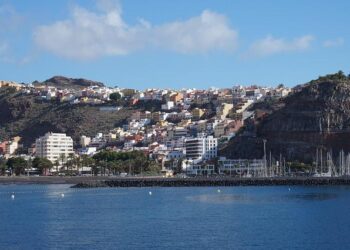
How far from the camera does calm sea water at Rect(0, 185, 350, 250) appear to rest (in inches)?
1828

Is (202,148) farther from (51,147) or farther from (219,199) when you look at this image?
(219,199)

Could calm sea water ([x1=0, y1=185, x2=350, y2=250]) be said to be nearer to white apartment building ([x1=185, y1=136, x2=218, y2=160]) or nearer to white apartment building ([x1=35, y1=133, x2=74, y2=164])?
white apartment building ([x1=185, y1=136, x2=218, y2=160])

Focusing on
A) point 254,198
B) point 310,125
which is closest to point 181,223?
point 254,198

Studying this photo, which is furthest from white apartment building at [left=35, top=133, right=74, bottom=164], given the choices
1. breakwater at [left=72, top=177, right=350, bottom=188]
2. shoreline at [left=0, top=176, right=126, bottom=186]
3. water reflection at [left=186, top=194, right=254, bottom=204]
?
water reflection at [left=186, top=194, right=254, bottom=204]

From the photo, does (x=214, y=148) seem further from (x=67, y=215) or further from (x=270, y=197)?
(x=67, y=215)

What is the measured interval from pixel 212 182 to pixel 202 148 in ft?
139

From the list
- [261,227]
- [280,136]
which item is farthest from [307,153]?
[261,227]

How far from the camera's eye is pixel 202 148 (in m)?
166

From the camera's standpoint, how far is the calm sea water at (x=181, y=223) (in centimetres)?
4644

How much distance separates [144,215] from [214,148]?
328 feet

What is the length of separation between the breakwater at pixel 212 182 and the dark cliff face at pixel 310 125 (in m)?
22.2

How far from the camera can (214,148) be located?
165 meters

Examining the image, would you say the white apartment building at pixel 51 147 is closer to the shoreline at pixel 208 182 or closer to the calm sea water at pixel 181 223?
the shoreline at pixel 208 182

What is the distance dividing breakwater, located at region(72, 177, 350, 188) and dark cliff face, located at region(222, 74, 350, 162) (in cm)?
2216
